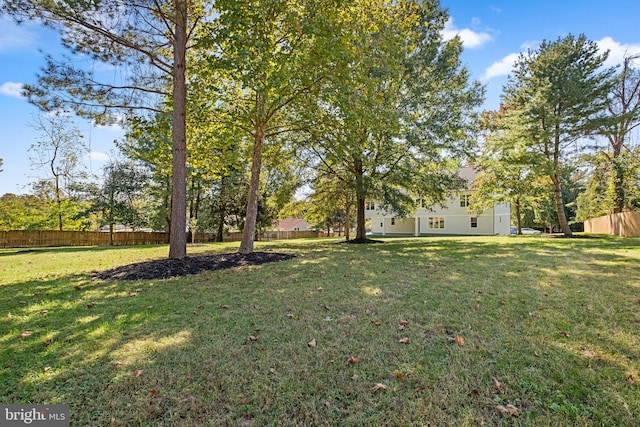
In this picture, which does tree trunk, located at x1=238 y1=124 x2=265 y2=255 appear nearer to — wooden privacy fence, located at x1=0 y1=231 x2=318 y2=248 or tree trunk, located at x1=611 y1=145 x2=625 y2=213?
wooden privacy fence, located at x1=0 y1=231 x2=318 y2=248

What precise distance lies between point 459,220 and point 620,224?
13.8 meters

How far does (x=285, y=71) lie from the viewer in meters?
7.43

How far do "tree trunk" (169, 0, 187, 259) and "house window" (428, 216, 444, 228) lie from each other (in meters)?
28.9

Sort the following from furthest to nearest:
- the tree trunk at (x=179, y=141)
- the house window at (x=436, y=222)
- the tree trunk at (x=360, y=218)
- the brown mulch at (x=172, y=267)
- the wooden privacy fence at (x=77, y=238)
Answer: the house window at (x=436, y=222)
the wooden privacy fence at (x=77, y=238)
the tree trunk at (x=360, y=218)
the tree trunk at (x=179, y=141)
the brown mulch at (x=172, y=267)

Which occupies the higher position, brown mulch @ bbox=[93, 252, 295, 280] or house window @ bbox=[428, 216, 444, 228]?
house window @ bbox=[428, 216, 444, 228]

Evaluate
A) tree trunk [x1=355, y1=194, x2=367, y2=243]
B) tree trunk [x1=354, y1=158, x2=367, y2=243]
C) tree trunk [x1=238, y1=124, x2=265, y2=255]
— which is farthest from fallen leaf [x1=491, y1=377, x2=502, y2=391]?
tree trunk [x1=355, y1=194, x2=367, y2=243]

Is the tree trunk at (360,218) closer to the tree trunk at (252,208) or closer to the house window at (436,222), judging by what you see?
the tree trunk at (252,208)

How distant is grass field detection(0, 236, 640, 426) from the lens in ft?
7.00

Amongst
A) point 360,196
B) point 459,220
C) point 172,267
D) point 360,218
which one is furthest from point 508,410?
point 459,220

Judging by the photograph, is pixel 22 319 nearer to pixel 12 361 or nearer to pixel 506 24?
pixel 12 361

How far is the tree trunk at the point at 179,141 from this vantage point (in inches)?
322

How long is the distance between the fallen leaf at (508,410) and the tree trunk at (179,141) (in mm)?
7960

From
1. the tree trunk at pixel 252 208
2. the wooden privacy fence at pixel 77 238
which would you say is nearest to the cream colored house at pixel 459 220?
the wooden privacy fence at pixel 77 238

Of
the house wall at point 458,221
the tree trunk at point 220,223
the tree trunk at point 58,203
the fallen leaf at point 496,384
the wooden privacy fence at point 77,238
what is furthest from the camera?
the house wall at point 458,221
